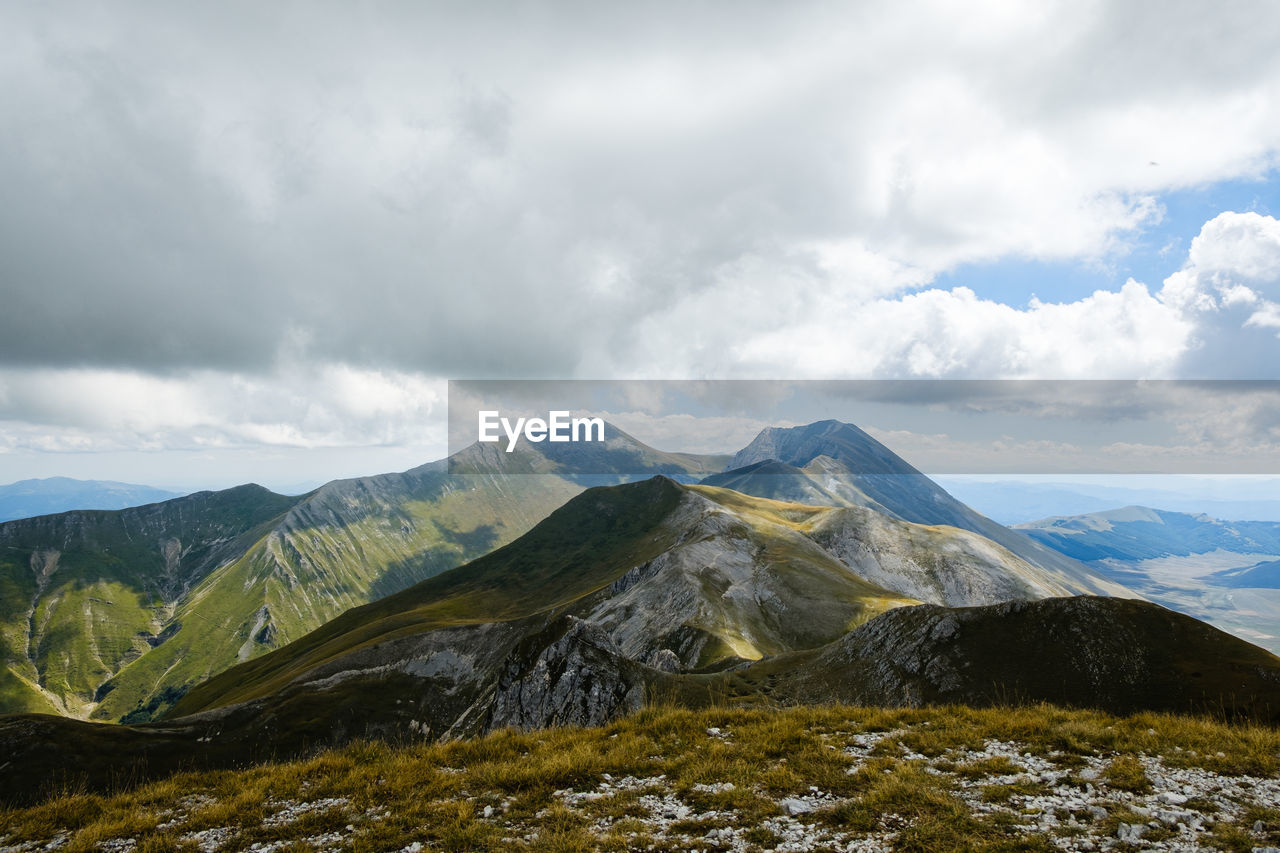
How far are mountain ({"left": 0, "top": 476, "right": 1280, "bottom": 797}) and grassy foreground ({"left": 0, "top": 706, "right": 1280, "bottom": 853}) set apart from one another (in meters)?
13.3

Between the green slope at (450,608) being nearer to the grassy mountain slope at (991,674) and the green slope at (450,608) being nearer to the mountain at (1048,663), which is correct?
the grassy mountain slope at (991,674)

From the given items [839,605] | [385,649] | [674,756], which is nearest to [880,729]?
[674,756]

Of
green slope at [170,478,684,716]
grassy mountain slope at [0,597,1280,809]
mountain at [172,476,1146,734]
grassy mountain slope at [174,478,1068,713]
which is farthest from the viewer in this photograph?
green slope at [170,478,684,716]

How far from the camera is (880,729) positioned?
17141 millimetres

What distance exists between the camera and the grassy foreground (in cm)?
1081

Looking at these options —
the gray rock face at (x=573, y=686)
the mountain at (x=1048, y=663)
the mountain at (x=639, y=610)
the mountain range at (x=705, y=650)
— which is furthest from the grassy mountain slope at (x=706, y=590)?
the mountain at (x=1048, y=663)

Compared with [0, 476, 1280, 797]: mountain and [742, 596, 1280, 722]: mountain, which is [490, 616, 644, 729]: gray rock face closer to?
[0, 476, 1280, 797]: mountain

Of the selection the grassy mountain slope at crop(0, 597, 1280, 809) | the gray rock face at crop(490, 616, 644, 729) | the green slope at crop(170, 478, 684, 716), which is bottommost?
the green slope at crop(170, 478, 684, 716)

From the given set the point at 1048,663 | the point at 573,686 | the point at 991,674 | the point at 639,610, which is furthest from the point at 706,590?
the point at 1048,663

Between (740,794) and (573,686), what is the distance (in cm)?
3380

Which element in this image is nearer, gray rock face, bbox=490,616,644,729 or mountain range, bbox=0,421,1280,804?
A: mountain range, bbox=0,421,1280,804

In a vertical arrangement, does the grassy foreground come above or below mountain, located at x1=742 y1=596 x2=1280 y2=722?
above

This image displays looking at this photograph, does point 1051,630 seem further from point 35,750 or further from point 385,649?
point 385,649

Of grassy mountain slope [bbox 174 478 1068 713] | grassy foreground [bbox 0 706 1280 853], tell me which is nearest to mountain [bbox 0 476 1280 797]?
grassy mountain slope [bbox 174 478 1068 713]
